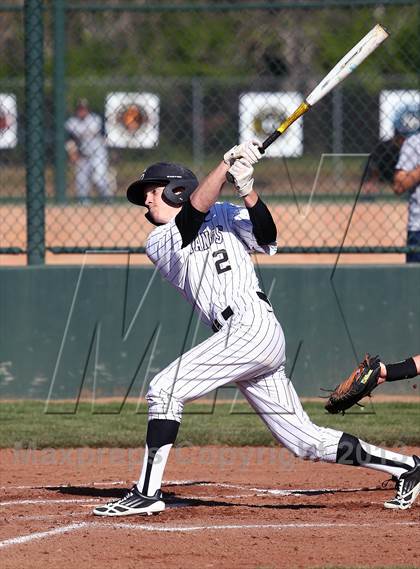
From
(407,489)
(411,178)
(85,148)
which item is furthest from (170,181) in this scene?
(85,148)

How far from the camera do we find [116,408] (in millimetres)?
8523

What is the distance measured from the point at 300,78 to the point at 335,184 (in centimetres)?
393

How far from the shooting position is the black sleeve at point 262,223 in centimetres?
526

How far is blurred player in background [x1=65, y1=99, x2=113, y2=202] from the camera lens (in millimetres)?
18812

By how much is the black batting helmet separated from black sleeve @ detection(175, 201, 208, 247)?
0.23 m

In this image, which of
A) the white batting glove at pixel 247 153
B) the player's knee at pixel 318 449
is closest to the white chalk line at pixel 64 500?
the player's knee at pixel 318 449

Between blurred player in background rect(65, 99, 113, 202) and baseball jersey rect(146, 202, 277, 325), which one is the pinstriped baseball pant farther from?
blurred player in background rect(65, 99, 113, 202)

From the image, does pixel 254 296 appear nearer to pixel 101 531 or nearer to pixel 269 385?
pixel 269 385

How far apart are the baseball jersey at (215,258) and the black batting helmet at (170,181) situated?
13cm

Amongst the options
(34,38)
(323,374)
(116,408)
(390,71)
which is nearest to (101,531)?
(116,408)

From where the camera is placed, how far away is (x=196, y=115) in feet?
65.2

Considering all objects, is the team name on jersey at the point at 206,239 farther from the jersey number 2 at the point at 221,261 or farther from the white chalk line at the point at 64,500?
the white chalk line at the point at 64,500

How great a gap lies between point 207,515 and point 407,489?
1.01 meters

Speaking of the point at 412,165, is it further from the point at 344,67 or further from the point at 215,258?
the point at 215,258
